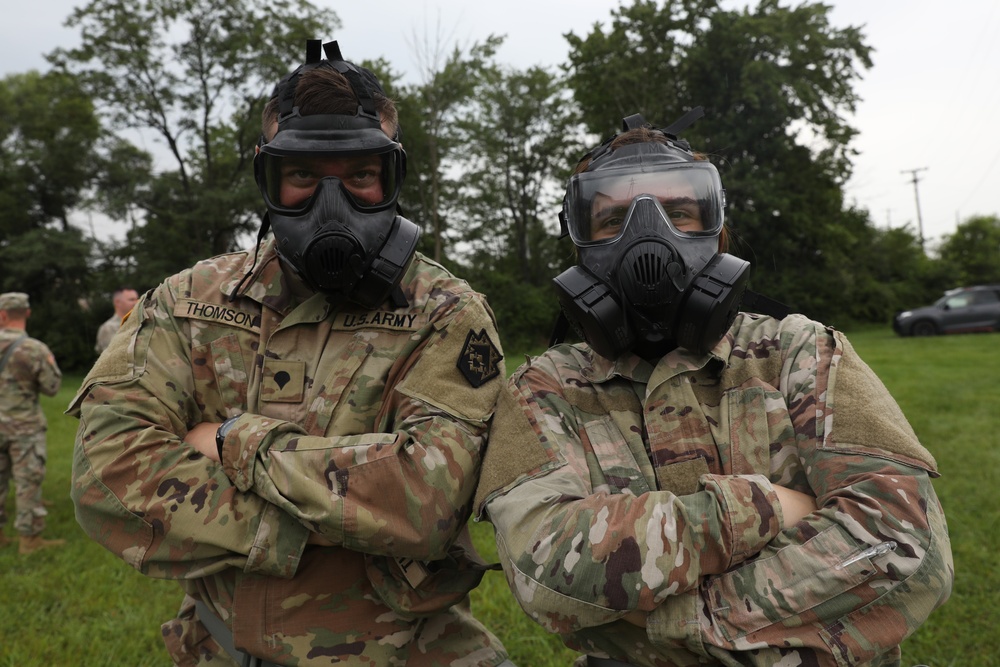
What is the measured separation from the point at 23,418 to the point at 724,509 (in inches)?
286

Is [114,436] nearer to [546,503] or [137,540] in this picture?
[137,540]

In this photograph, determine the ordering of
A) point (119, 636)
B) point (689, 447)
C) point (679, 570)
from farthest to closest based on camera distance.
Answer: point (119, 636) → point (689, 447) → point (679, 570)

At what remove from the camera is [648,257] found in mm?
1844

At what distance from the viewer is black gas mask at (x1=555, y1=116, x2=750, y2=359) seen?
1.84 meters

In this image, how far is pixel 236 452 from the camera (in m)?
1.88

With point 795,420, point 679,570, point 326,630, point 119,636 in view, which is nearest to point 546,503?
point 679,570

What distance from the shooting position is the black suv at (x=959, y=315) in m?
21.4

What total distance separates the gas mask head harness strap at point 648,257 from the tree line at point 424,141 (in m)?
22.5

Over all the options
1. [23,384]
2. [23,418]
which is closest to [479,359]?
[23,418]

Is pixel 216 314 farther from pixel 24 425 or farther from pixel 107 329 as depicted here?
pixel 107 329

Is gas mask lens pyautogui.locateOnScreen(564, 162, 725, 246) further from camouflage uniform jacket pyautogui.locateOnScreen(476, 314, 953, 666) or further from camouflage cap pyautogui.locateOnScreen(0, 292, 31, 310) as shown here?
camouflage cap pyautogui.locateOnScreen(0, 292, 31, 310)

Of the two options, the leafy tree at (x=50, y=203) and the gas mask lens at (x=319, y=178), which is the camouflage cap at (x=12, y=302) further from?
the leafy tree at (x=50, y=203)

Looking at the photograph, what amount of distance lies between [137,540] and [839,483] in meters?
1.85

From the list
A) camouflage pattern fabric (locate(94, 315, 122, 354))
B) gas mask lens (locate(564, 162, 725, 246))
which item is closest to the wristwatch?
gas mask lens (locate(564, 162, 725, 246))
